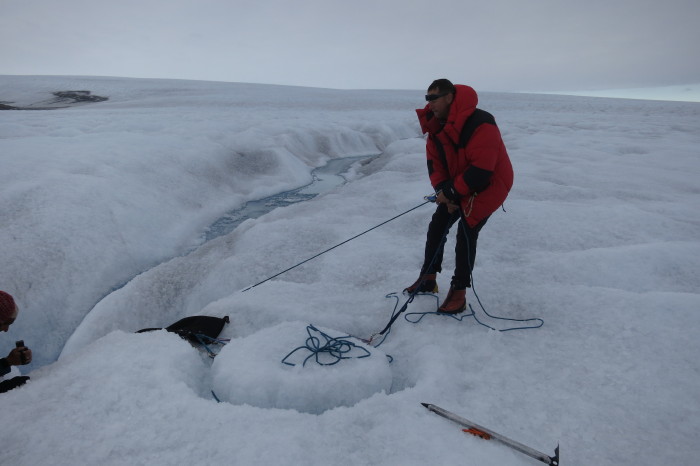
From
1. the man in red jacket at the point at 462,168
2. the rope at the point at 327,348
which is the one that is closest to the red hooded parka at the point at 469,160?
the man in red jacket at the point at 462,168

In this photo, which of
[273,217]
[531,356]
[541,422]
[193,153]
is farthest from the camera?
[193,153]

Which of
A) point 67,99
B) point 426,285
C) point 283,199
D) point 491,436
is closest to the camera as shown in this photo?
point 491,436

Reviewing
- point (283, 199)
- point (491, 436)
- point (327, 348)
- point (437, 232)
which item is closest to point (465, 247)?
point (437, 232)

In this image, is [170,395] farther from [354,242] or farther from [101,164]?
[101,164]

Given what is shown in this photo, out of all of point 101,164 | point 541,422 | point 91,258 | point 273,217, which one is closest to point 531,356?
point 541,422

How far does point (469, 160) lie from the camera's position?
294 centimetres

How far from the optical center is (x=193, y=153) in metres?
9.93

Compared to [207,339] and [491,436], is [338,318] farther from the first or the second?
[491,436]

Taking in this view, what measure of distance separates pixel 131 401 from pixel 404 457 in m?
1.64

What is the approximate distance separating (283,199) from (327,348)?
7.05 meters

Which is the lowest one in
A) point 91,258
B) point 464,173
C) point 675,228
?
point 91,258

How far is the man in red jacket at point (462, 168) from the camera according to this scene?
2.83 metres

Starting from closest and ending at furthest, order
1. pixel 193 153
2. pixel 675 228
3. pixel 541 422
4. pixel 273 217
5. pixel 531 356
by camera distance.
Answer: pixel 541 422 → pixel 531 356 → pixel 675 228 → pixel 273 217 → pixel 193 153

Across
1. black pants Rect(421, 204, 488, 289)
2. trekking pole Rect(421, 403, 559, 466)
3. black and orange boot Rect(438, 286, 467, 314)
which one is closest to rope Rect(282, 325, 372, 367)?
trekking pole Rect(421, 403, 559, 466)
